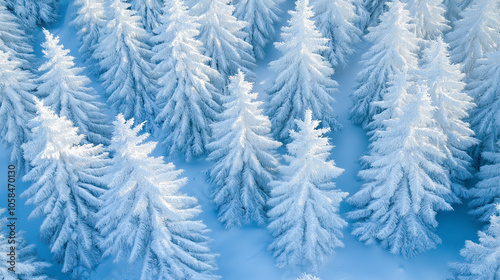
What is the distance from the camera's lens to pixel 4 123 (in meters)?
21.2

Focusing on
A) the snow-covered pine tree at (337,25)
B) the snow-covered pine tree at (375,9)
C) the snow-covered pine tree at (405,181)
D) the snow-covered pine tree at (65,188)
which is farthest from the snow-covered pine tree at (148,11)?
the snow-covered pine tree at (405,181)

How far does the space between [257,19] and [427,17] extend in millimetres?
10684

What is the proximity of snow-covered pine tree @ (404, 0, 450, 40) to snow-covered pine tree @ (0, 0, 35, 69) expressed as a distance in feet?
83.5

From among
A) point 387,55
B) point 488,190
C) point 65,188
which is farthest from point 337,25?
point 65,188

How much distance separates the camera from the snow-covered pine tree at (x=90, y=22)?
24653mm

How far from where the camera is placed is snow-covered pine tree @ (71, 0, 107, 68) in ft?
80.9

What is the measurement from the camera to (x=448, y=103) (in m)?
16.6

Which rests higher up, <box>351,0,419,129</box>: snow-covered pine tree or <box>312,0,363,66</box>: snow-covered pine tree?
<box>312,0,363,66</box>: snow-covered pine tree

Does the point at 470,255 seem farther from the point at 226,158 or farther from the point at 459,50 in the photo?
the point at 459,50

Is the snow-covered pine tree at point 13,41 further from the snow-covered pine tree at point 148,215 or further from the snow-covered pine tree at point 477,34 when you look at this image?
the snow-covered pine tree at point 477,34

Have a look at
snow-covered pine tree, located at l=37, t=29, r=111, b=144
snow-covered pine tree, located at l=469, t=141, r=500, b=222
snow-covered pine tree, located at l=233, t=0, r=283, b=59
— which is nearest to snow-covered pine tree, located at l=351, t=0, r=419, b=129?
snow-covered pine tree, located at l=469, t=141, r=500, b=222

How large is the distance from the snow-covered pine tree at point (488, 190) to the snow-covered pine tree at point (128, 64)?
18675mm

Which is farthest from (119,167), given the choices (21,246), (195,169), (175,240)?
(195,169)

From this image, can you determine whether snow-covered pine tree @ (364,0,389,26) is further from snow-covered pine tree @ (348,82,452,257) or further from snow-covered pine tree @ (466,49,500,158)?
snow-covered pine tree @ (348,82,452,257)
